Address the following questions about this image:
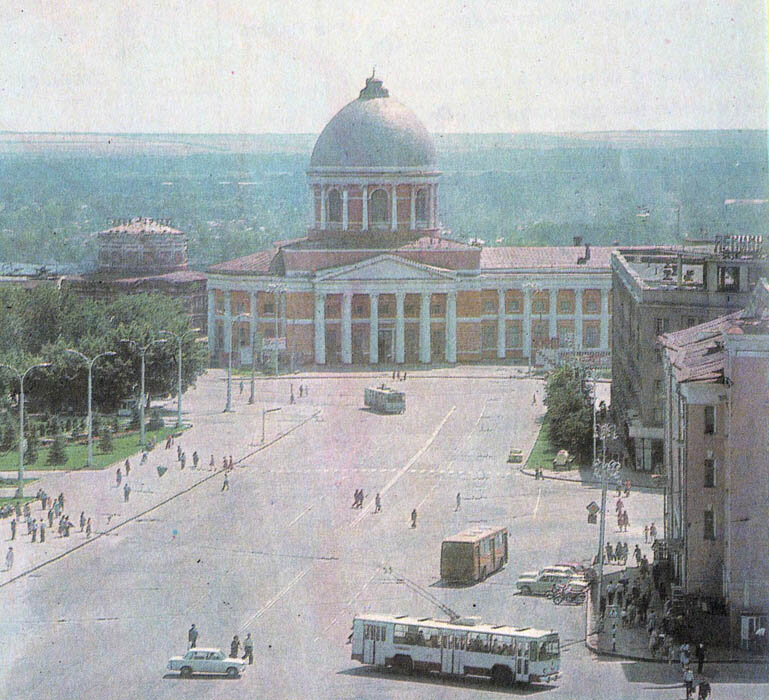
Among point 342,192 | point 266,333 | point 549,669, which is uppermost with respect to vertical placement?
point 342,192

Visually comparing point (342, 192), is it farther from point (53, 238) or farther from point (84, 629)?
point (84, 629)

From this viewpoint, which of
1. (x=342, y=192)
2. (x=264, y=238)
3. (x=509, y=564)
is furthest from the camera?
(x=264, y=238)

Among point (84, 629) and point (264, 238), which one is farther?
point (264, 238)

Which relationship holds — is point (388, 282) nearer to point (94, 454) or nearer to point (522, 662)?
point (94, 454)

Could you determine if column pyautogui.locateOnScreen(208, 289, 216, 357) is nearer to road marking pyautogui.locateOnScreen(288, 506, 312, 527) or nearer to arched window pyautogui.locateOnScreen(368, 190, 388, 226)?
arched window pyautogui.locateOnScreen(368, 190, 388, 226)

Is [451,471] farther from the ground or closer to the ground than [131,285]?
closer to the ground

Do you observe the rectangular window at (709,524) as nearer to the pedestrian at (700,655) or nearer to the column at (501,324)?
the pedestrian at (700,655)

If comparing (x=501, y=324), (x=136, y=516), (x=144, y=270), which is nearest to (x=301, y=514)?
(x=136, y=516)

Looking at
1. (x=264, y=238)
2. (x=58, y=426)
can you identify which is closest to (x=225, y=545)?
(x=58, y=426)
